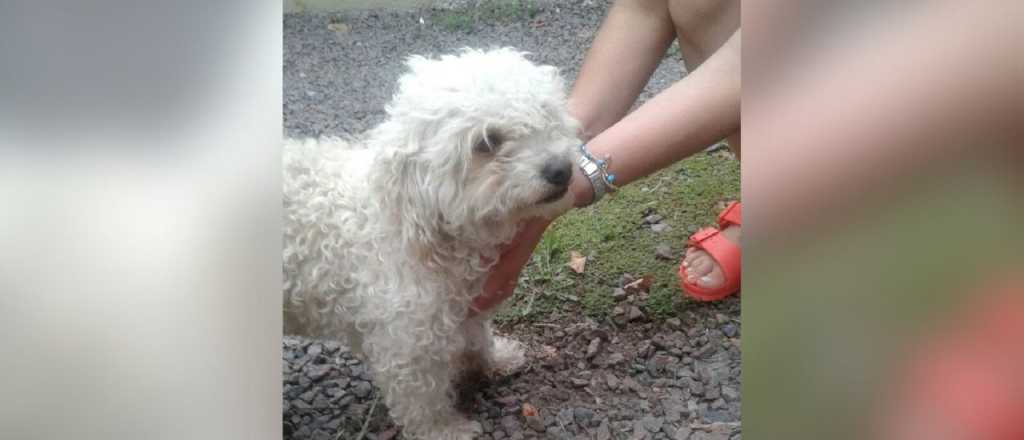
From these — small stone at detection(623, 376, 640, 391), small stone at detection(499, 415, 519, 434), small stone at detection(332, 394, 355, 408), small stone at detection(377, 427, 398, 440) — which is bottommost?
small stone at detection(377, 427, 398, 440)

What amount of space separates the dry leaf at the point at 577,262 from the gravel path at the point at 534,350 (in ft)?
0.23

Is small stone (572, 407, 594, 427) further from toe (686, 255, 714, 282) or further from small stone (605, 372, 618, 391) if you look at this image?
toe (686, 255, 714, 282)

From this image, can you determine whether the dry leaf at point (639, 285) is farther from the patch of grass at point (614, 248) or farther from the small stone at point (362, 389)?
the small stone at point (362, 389)

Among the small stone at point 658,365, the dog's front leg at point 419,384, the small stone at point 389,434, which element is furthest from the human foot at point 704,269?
the small stone at point 389,434

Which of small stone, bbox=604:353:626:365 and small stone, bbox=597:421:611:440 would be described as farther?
small stone, bbox=604:353:626:365

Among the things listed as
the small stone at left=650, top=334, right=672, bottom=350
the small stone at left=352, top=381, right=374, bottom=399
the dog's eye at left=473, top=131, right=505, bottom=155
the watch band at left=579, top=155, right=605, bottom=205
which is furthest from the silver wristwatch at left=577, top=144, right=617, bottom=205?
the small stone at left=352, top=381, right=374, bottom=399

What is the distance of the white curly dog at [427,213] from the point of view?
883 millimetres

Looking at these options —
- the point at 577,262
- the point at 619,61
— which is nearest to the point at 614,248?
the point at 577,262

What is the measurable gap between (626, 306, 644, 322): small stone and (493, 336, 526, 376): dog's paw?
15 centimetres

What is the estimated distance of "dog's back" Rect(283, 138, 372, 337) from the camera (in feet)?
3.18

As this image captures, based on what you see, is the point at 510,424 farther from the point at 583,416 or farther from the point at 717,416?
the point at 717,416
